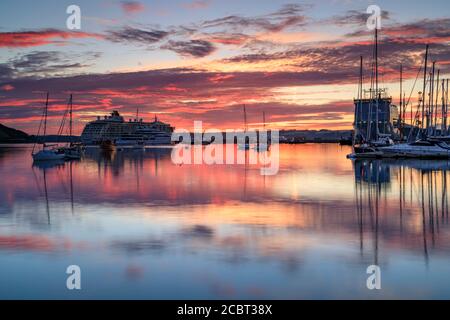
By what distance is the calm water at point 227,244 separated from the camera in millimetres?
10656

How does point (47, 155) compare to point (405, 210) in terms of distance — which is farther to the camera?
point (47, 155)

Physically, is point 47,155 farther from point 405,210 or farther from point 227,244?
point 227,244

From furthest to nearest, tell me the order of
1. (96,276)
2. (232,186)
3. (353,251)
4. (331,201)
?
1. (232,186)
2. (331,201)
3. (353,251)
4. (96,276)

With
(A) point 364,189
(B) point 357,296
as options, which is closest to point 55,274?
(B) point 357,296

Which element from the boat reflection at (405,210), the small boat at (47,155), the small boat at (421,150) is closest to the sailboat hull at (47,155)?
the small boat at (47,155)

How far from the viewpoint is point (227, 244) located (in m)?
14.7

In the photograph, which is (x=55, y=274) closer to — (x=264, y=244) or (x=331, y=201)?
(x=264, y=244)

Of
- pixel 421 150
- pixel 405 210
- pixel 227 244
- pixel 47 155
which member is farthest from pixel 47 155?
pixel 227 244

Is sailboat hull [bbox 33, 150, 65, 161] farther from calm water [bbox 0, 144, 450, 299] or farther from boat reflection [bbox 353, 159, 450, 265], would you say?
boat reflection [bbox 353, 159, 450, 265]

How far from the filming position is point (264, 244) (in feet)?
47.6

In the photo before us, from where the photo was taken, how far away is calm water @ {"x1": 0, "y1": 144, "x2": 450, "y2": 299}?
10656 millimetres

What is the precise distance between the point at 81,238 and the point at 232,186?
17.7 meters

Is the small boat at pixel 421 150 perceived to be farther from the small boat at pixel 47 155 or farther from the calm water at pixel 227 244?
the small boat at pixel 47 155

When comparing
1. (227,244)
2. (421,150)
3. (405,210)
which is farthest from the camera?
(421,150)
